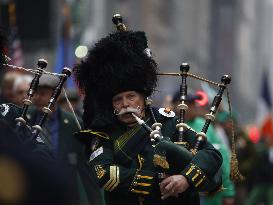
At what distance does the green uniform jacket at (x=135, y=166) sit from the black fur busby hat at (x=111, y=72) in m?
0.11

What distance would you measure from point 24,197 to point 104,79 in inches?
132

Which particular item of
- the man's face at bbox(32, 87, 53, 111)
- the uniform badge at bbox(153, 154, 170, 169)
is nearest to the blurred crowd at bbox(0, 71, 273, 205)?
the man's face at bbox(32, 87, 53, 111)

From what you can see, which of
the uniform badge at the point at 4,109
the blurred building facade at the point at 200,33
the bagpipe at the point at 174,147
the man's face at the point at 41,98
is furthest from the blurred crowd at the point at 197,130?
the blurred building facade at the point at 200,33

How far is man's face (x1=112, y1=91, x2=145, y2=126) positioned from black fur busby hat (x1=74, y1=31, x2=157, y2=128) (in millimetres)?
31

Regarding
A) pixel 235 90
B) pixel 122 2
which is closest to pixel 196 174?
pixel 122 2

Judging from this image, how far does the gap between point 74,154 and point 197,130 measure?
1.17 m

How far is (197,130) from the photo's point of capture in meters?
9.18

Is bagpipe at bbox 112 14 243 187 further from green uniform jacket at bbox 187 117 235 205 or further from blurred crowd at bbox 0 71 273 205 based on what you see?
green uniform jacket at bbox 187 117 235 205

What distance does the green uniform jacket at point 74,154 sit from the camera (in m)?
8.29

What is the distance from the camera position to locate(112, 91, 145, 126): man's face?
537cm

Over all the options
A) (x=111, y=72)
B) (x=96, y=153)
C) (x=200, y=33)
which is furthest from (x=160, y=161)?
(x=200, y=33)

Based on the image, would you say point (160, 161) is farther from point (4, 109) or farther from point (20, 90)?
point (20, 90)

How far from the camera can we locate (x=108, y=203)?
212 inches

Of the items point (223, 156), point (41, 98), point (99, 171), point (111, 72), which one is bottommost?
point (223, 156)
